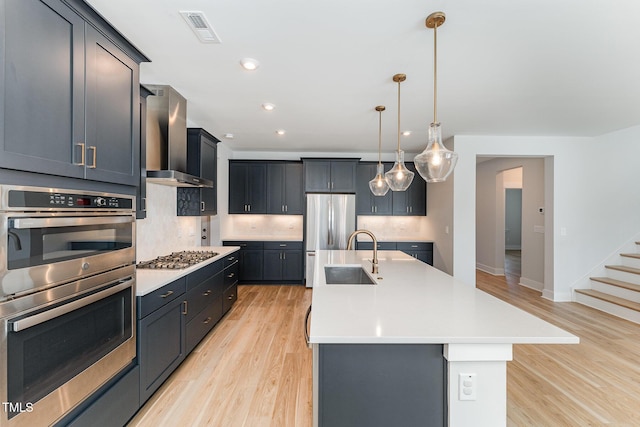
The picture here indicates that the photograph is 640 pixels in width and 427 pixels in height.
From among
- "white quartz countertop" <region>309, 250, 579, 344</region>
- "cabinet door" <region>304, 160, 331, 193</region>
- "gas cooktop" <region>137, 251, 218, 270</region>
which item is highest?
"cabinet door" <region>304, 160, 331, 193</region>

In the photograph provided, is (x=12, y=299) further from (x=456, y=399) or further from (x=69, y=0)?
(x=456, y=399)

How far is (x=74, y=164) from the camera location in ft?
4.53

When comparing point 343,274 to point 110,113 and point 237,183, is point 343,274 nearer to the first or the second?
point 110,113

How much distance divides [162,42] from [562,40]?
2847mm

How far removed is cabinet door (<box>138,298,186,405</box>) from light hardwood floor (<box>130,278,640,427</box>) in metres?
0.16

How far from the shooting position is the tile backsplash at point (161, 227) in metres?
2.89

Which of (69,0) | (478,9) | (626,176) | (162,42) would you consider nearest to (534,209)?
(626,176)

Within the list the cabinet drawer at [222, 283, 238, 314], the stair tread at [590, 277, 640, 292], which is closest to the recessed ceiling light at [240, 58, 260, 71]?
the cabinet drawer at [222, 283, 238, 314]

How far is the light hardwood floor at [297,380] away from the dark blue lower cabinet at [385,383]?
0.82 metres

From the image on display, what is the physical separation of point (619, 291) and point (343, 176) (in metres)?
4.54

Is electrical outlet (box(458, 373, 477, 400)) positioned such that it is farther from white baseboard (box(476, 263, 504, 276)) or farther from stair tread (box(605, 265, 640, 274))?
white baseboard (box(476, 263, 504, 276))

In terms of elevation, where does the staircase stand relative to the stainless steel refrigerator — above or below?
below

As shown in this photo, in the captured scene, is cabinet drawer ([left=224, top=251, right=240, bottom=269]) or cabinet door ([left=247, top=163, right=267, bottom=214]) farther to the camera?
cabinet door ([left=247, top=163, right=267, bottom=214])

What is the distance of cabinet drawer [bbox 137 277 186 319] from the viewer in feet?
6.23
